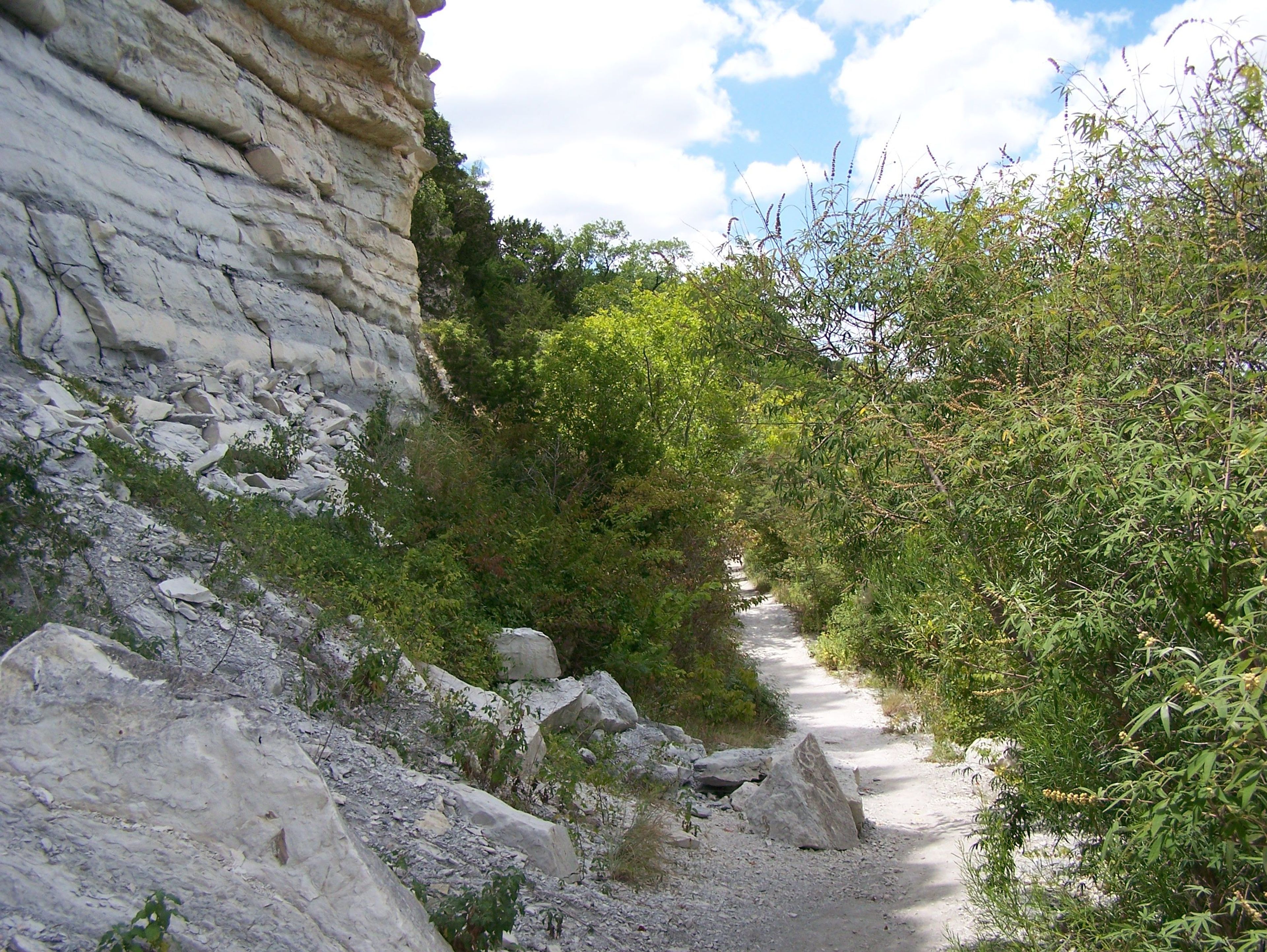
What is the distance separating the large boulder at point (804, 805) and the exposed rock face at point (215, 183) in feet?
26.2

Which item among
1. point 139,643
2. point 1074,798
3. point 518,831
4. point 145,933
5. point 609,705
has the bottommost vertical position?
point 609,705

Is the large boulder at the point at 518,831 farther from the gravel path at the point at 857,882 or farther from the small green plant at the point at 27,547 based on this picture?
the small green plant at the point at 27,547

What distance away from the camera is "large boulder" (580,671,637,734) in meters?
8.30

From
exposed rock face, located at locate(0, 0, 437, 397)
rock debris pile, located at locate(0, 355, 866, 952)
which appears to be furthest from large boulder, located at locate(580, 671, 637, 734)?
exposed rock face, located at locate(0, 0, 437, 397)

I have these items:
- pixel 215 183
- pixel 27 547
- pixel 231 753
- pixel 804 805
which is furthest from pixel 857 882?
pixel 215 183

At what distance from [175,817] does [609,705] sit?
6.06 m

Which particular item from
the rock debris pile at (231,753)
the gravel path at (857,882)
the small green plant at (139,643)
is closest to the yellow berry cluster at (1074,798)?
the gravel path at (857,882)

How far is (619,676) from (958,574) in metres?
5.54

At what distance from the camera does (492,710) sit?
255 inches

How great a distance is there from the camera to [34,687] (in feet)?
10.2

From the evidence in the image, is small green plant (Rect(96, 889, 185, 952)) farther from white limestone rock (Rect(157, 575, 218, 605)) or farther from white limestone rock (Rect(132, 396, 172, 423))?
white limestone rock (Rect(132, 396, 172, 423))

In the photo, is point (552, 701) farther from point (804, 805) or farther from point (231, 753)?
point (231, 753)

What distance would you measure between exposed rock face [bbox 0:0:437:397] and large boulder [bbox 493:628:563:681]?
5.20 m

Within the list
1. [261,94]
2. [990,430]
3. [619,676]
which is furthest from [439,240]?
[990,430]
